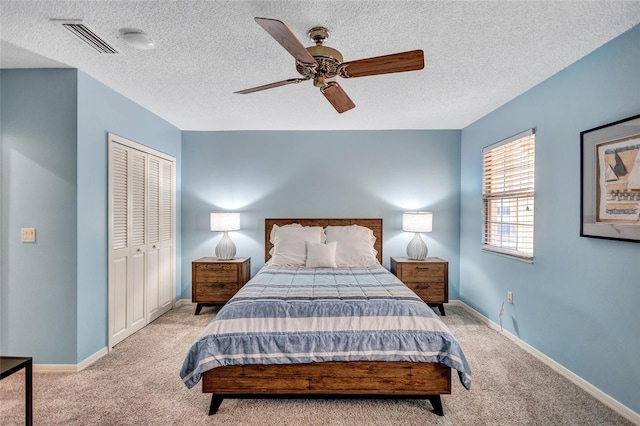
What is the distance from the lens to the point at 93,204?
112 inches

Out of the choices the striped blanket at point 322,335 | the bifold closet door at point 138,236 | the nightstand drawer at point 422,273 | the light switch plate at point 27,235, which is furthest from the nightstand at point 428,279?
the light switch plate at point 27,235

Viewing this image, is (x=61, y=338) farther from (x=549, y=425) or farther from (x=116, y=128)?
(x=549, y=425)

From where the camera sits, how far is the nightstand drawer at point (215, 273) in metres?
4.00

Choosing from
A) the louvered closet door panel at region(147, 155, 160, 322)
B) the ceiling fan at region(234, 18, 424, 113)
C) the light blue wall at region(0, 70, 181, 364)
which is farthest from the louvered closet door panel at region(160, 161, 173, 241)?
the ceiling fan at region(234, 18, 424, 113)

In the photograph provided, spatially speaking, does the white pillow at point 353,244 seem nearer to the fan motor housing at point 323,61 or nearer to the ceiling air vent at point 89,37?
the fan motor housing at point 323,61

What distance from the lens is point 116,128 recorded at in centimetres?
316

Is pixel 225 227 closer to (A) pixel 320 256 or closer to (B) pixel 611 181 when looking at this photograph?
(A) pixel 320 256

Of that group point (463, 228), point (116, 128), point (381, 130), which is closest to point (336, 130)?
point (381, 130)

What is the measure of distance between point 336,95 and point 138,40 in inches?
56.0

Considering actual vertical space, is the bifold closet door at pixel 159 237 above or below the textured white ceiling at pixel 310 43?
below

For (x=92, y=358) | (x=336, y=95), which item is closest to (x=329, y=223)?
(x=336, y=95)

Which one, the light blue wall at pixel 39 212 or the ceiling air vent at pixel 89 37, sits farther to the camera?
the light blue wall at pixel 39 212

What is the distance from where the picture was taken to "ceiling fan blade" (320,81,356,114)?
2.26m

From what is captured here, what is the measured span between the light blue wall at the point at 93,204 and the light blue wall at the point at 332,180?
1.57m
